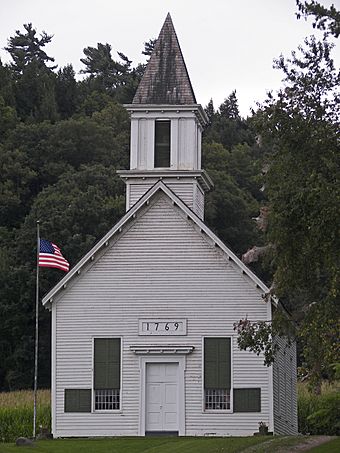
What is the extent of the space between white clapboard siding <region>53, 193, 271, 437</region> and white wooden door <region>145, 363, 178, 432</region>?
441 millimetres

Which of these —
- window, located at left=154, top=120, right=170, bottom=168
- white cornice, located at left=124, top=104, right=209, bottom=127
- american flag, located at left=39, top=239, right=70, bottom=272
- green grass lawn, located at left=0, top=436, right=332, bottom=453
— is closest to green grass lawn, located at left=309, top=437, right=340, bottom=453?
green grass lawn, located at left=0, top=436, right=332, bottom=453

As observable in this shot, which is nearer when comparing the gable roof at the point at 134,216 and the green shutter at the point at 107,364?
the gable roof at the point at 134,216

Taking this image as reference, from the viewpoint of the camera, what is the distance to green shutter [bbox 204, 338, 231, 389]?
42.3m

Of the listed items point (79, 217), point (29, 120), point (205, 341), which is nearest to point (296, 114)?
point (205, 341)

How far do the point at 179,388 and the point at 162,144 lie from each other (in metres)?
9.52

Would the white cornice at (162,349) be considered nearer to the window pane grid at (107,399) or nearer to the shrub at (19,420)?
the window pane grid at (107,399)

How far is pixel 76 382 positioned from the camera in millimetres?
42875

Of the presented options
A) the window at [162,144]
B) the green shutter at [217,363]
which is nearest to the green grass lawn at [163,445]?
the green shutter at [217,363]

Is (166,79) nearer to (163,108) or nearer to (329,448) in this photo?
(163,108)

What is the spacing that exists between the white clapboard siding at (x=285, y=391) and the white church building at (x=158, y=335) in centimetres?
35

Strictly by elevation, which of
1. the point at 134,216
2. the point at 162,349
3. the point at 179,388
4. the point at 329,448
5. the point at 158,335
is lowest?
the point at 329,448

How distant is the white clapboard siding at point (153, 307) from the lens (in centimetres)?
4241

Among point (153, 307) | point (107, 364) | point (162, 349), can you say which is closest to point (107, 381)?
point (107, 364)

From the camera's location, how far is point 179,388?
42.6 metres
